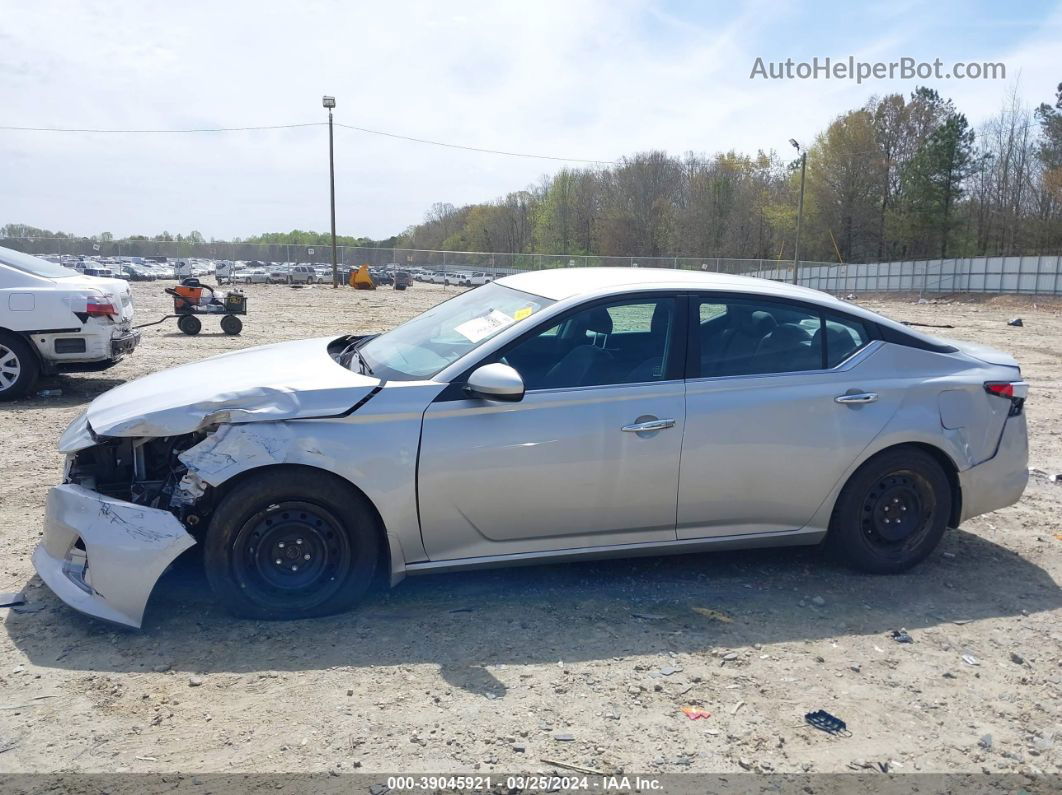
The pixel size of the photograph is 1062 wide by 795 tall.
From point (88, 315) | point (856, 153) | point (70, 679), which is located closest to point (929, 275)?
point (856, 153)

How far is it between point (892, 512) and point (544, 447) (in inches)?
81.0

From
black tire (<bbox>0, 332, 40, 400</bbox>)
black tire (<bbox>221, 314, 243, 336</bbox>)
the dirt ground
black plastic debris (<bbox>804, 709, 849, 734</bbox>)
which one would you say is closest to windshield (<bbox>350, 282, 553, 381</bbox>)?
the dirt ground

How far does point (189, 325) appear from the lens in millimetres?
17125

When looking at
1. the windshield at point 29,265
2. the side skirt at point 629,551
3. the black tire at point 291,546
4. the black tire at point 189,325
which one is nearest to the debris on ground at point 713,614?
the side skirt at point 629,551

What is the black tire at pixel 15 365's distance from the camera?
9.06 metres

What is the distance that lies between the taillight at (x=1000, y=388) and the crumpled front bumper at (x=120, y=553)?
425 centimetres

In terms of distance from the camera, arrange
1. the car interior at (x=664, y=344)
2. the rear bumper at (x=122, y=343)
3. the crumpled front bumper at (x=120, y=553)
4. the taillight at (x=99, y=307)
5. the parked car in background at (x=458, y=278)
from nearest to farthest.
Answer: the crumpled front bumper at (x=120, y=553) → the car interior at (x=664, y=344) → the taillight at (x=99, y=307) → the rear bumper at (x=122, y=343) → the parked car in background at (x=458, y=278)

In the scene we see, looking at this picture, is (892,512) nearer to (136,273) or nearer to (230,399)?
(230,399)

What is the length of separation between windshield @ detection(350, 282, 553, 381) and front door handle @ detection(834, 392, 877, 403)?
5.27ft

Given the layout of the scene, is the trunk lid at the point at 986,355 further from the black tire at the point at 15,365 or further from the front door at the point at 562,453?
the black tire at the point at 15,365

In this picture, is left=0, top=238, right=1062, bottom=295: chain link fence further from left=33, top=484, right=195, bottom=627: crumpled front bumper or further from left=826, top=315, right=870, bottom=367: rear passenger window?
left=33, top=484, right=195, bottom=627: crumpled front bumper

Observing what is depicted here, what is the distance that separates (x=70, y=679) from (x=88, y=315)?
21.9ft

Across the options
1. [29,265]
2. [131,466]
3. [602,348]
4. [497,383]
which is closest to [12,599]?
[131,466]

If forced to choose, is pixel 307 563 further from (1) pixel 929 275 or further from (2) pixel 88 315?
(1) pixel 929 275
